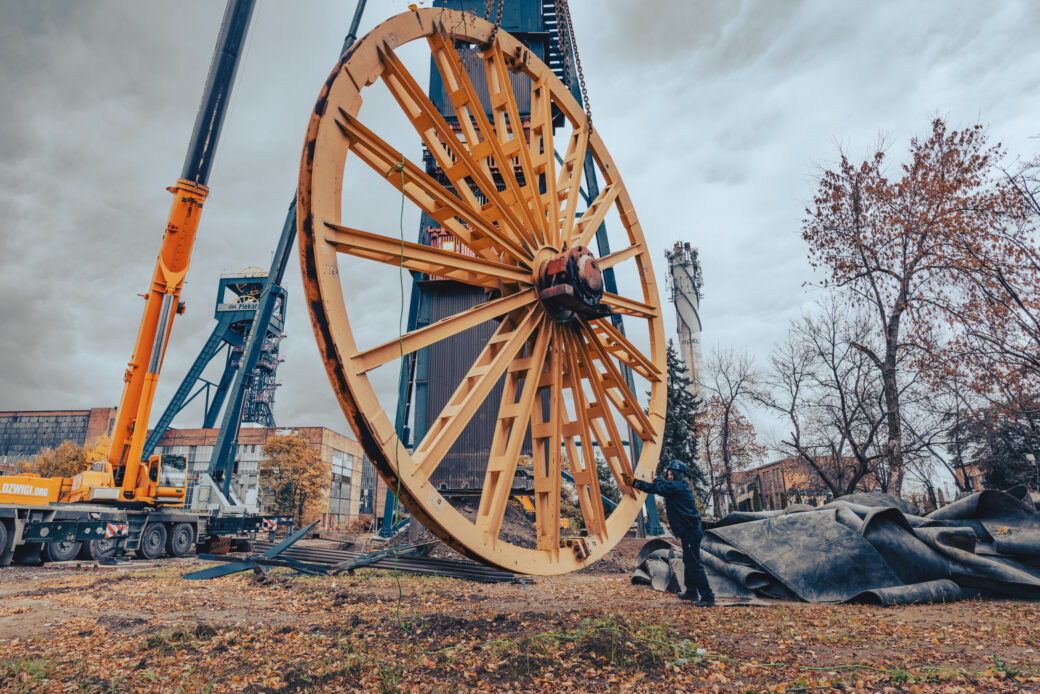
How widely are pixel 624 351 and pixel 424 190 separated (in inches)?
132

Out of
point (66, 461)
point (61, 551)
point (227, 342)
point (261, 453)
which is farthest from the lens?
point (261, 453)

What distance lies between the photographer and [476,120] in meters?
5.77

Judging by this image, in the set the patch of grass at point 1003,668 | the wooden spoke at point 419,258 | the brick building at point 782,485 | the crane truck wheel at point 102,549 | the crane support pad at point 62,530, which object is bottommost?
the crane truck wheel at point 102,549

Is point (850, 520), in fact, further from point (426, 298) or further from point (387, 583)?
point (426, 298)

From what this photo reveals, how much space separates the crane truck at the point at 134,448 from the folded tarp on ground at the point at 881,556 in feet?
38.7

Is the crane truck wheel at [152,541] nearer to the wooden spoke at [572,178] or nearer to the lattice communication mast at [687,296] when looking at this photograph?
the wooden spoke at [572,178]

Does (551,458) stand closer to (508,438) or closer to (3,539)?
(508,438)

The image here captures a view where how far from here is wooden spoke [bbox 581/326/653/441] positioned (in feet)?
20.9

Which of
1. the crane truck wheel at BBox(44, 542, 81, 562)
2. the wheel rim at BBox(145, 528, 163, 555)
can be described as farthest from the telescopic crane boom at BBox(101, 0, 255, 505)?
the wheel rim at BBox(145, 528, 163, 555)

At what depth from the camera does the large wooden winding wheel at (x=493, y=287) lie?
4012 mm

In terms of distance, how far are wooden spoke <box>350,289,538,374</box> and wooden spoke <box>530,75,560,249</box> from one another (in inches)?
45.6

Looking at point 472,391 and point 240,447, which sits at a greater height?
point 240,447

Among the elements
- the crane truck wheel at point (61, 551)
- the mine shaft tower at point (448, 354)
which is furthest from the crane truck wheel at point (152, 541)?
the mine shaft tower at point (448, 354)

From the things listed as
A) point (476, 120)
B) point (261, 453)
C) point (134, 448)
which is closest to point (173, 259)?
point (134, 448)
